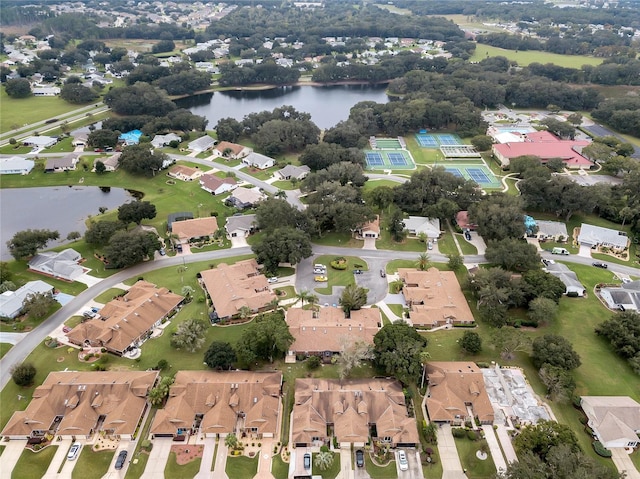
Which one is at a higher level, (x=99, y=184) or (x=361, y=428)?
(x=361, y=428)

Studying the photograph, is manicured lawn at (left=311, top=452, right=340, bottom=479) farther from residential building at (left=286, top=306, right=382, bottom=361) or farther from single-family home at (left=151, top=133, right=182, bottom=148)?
single-family home at (left=151, top=133, right=182, bottom=148)

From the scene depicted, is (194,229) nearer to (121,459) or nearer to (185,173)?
(185,173)

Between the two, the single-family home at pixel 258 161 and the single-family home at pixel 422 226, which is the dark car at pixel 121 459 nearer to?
the single-family home at pixel 422 226

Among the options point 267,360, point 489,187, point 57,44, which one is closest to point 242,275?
point 267,360

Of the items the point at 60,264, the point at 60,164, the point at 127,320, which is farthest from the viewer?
the point at 60,164

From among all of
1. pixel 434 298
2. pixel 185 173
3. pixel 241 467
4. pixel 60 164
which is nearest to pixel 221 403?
pixel 241 467

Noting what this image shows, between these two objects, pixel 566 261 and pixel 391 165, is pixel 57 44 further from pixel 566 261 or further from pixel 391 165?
pixel 566 261

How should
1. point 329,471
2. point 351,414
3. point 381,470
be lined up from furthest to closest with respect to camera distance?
1. point 351,414
2. point 381,470
3. point 329,471
